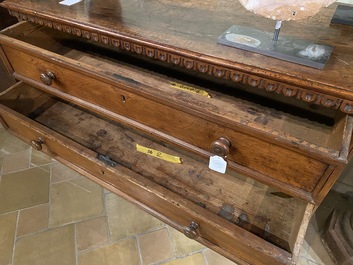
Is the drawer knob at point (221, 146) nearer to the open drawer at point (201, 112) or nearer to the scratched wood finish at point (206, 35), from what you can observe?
the open drawer at point (201, 112)

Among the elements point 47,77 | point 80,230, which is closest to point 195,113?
point 47,77

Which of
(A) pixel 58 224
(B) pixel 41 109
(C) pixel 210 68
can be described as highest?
(C) pixel 210 68

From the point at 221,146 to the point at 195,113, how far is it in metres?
0.12

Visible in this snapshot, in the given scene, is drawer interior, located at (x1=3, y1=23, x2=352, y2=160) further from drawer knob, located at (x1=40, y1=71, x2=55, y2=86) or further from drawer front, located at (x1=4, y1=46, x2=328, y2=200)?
drawer knob, located at (x1=40, y1=71, x2=55, y2=86)

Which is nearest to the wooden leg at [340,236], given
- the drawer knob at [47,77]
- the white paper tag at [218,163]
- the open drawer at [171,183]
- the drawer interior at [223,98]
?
the open drawer at [171,183]

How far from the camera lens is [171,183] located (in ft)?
3.51

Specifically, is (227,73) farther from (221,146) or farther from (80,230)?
(80,230)

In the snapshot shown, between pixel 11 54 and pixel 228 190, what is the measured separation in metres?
1.10

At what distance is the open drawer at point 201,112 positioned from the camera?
682 millimetres

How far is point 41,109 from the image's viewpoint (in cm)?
141

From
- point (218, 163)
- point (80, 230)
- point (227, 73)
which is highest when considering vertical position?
point (227, 73)

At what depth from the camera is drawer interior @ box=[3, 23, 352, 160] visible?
0.69 m

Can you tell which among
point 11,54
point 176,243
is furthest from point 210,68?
point 11,54

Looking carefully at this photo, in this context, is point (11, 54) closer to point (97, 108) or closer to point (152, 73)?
point (97, 108)
